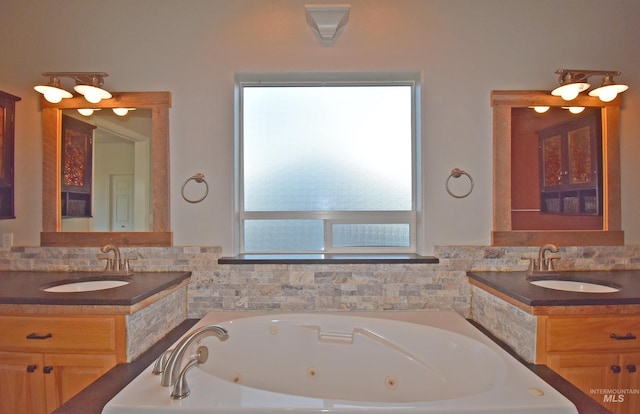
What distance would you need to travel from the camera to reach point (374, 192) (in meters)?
2.20

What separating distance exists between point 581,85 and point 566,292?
1.22 m

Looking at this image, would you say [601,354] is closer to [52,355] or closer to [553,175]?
[553,175]

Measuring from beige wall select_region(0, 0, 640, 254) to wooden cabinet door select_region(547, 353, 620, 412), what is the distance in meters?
0.77

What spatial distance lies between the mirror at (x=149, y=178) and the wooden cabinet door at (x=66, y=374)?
734 mm

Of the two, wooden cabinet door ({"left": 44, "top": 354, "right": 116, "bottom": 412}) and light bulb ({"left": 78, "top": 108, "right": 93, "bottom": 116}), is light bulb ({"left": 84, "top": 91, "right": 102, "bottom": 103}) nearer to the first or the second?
light bulb ({"left": 78, "top": 108, "right": 93, "bottom": 116})

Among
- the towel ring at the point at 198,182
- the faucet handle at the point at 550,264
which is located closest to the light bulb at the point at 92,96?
the towel ring at the point at 198,182

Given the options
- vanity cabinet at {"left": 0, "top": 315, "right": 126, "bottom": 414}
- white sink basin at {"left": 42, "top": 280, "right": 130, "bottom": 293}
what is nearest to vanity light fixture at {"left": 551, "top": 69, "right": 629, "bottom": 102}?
vanity cabinet at {"left": 0, "top": 315, "right": 126, "bottom": 414}

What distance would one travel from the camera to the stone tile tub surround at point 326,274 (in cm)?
194

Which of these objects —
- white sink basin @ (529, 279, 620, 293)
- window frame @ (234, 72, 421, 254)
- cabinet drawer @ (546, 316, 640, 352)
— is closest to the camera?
cabinet drawer @ (546, 316, 640, 352)

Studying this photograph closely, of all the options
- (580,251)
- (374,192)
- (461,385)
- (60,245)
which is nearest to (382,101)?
(374,192)

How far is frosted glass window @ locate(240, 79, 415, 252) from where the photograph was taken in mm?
2199

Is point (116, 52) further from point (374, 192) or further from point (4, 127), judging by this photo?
point (374, 192)

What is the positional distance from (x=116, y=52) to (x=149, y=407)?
6.81 feet

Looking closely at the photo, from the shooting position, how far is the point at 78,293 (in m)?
1.54
